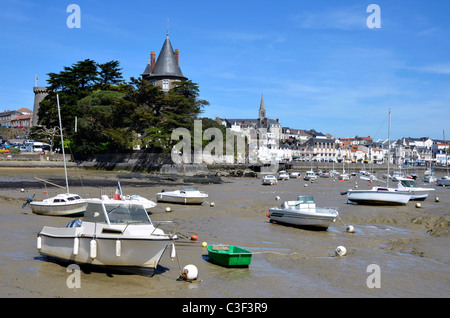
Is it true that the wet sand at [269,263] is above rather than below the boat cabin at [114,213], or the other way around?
below

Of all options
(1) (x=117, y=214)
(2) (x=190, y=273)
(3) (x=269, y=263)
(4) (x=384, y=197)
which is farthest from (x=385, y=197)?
(1) (x=117, y=214)

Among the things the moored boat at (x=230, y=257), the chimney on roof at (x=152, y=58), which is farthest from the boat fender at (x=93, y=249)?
the chimney on roof at (x=152, y=58)

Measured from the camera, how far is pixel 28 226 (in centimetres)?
2103

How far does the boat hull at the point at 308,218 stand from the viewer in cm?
2278

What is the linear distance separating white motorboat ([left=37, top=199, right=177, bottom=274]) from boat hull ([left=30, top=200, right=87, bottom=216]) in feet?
33.2

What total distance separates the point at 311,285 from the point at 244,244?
626 cm

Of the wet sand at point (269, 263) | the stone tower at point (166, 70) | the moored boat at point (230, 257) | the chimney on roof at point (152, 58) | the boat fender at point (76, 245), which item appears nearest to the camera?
the wet sand at point (269, 263)

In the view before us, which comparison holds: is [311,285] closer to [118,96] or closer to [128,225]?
[128,225]

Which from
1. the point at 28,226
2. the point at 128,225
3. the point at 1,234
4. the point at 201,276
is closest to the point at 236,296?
the point at 201,276

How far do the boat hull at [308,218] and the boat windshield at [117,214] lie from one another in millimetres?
11512

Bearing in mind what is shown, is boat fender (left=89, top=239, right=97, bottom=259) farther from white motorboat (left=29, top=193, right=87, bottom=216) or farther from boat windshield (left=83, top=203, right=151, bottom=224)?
white motorboat (left=29, top=193, right=87, bottom=216)

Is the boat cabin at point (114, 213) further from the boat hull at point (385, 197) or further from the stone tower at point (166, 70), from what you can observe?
the stone tower at point (166, 70)

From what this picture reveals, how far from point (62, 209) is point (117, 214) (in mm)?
12061

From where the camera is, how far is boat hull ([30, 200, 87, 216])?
79.9 ft
